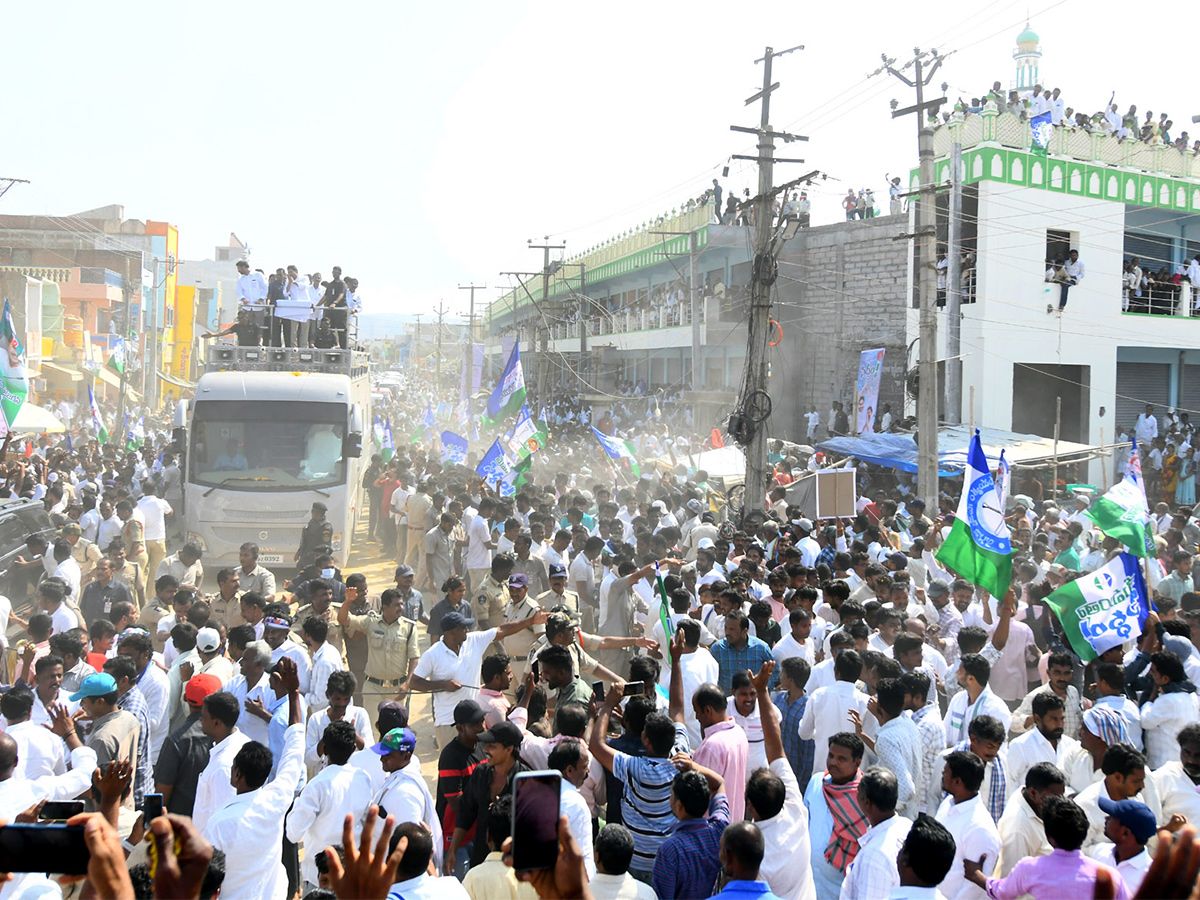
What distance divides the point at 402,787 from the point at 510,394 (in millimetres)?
14302

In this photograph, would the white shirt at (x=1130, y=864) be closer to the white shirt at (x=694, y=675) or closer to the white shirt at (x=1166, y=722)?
the white shirt at (x=1166, y=722)

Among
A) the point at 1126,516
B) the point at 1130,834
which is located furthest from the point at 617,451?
the point at 1130,834

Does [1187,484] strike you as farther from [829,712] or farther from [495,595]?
[829,712]

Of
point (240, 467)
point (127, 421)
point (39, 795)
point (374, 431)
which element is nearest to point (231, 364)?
point (240, 467)

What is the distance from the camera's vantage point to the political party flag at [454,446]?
2041cm

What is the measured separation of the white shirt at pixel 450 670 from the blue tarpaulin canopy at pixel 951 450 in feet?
39.9

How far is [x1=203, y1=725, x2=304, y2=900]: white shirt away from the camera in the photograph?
418 centimetres

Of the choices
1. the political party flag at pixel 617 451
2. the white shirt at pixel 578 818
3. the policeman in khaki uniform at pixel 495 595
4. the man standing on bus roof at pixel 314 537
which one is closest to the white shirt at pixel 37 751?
the white shirt at pixel 578 818

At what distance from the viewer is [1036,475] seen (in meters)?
20.1

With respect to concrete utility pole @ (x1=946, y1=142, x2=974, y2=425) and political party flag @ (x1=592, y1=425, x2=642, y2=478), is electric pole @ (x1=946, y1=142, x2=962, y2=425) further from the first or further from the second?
political party flag @ (x1=592, y1=425, x2=642, y2=478)

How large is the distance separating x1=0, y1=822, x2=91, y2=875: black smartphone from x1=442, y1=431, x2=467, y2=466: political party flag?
58.0 feet

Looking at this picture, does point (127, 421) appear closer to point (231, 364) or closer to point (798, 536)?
point (231, 364)

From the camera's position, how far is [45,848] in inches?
94.3

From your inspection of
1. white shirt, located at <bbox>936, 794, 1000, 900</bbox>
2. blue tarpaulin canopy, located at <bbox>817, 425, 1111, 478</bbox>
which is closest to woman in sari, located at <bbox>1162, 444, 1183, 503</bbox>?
blue tarpaulin canopy, located at <bbox>817, 425, 1111, 478</bbox>
